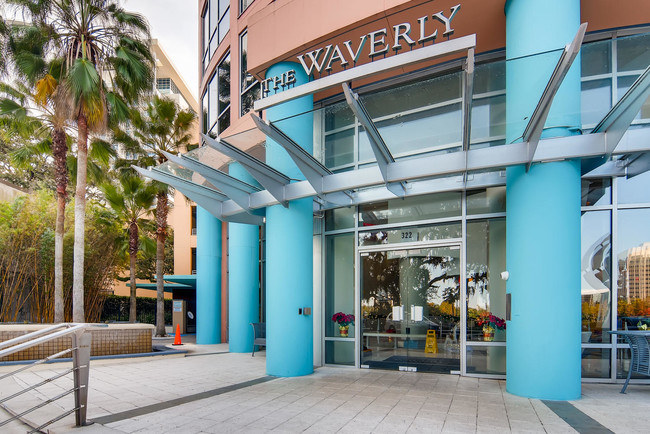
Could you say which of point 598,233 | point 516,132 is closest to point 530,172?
point 516,132

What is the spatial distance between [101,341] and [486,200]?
375 inches

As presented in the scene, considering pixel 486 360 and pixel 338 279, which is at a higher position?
pixel 338 279

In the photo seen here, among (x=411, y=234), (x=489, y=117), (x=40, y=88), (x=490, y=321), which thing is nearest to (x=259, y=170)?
(x=411, y=234)

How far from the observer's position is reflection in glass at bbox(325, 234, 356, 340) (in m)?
10.0

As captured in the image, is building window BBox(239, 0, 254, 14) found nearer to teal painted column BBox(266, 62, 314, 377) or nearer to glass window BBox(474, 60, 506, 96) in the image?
teal painted column BBox(266, 62, 314, 377)

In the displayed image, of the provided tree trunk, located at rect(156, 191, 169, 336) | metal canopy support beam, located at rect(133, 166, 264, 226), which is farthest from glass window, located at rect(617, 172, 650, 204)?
tree trunk, located at rect(156, 191, 169, 336)

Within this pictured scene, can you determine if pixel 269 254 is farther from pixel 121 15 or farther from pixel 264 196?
pixel 121 15

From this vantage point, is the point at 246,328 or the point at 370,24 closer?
the point at 370,24

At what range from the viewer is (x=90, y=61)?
12789 mm

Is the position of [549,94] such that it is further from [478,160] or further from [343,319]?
[343,319]

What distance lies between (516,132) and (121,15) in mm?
11889

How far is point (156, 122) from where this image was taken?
664 inches

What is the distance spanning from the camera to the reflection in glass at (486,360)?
27.0 ft

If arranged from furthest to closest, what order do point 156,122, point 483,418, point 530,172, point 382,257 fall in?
1. point 156,122
2. point 382,257
3. point 530,172
4. point 483,418
